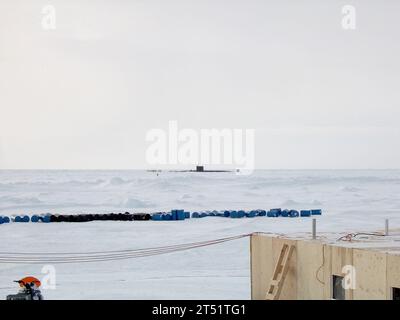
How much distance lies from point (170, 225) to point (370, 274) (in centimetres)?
3119

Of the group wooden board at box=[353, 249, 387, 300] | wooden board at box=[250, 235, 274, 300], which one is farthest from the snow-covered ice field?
wooden board at box=[353, 249, 387, 300]

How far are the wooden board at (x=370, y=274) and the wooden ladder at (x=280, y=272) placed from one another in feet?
4.42

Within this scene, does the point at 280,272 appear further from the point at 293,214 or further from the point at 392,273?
the point at 293,214

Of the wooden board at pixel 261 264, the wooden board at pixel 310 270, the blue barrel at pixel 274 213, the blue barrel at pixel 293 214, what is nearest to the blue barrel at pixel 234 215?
the blue barrel at pixel 274 213

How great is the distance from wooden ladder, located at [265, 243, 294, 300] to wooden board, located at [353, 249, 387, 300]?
4.42ft

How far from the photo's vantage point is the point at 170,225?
3812 cm

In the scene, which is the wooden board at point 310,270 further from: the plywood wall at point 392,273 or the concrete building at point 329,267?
the plywood wall at point 392,273

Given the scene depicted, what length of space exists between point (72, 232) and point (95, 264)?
37.4 feet

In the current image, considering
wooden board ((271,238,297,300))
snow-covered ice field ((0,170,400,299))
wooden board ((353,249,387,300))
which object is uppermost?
wooden board ((353,249,387,300))

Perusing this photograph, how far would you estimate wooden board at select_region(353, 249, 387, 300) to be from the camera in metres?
7.13

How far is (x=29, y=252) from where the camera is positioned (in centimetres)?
2770

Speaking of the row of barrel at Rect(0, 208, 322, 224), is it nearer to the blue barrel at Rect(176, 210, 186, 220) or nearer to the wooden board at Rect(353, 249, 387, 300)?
the blue barrel at Rect(176, 210, 186, 220)
